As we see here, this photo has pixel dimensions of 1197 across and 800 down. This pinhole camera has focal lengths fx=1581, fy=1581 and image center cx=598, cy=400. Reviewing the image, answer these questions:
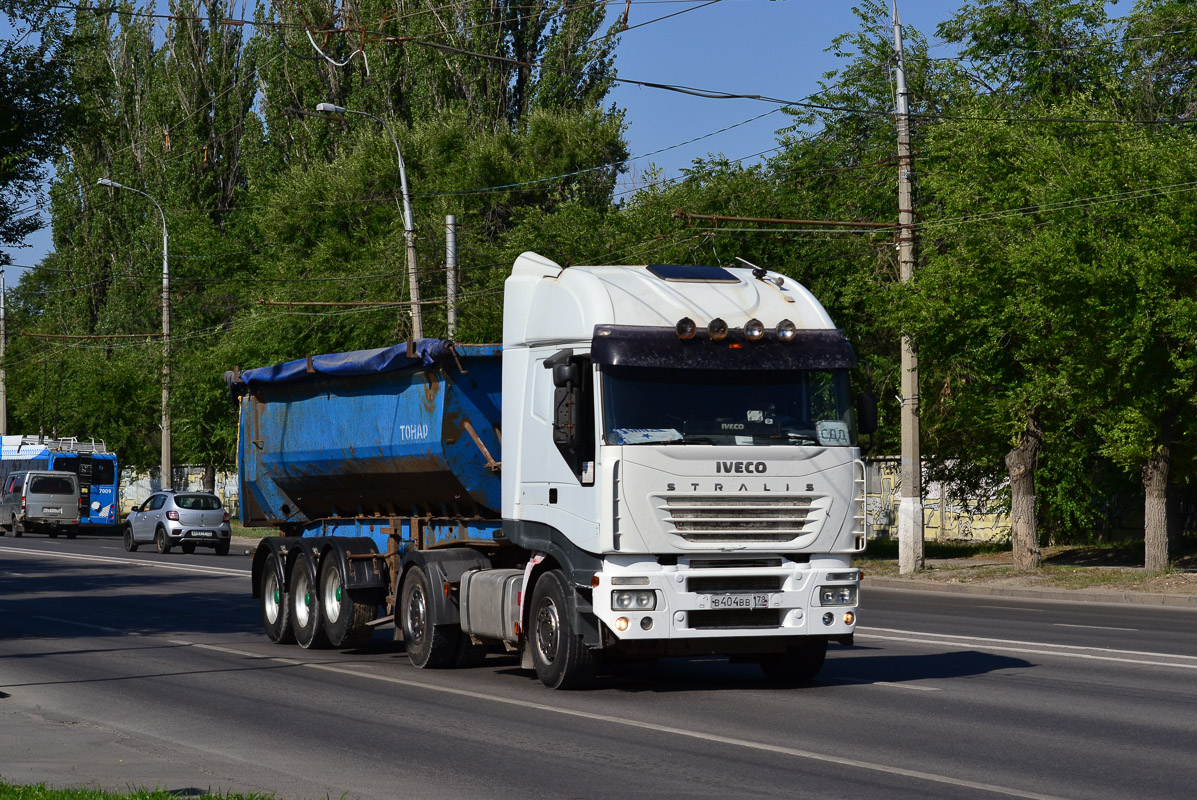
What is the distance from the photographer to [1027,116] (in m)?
30.4

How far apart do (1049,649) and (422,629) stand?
254 inches

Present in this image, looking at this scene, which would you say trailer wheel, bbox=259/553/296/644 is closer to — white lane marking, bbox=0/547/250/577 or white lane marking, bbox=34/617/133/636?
white lane marking, bbox=34/617/133/636

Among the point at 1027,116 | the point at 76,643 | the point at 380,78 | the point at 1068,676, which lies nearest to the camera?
the point at 1068,676

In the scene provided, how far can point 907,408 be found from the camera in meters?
29.7

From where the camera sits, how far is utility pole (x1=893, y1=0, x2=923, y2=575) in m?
29.4

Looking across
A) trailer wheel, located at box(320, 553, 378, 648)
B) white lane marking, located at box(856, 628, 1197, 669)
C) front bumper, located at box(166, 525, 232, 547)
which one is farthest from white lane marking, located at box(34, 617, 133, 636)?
front bumper, located at box(166, 525, 232, 547)

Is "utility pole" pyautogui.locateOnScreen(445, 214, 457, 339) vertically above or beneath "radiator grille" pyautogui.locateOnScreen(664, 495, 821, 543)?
above

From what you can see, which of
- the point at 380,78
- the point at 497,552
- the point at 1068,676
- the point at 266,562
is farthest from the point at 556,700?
the point at 380,78

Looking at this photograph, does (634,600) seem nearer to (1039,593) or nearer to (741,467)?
(741,467)

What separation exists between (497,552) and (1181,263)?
14.8 metres

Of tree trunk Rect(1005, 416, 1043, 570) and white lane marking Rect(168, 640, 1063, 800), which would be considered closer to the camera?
white lane marking Rect(168, 640, 1063, 800)

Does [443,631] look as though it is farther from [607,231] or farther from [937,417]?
[607,231]

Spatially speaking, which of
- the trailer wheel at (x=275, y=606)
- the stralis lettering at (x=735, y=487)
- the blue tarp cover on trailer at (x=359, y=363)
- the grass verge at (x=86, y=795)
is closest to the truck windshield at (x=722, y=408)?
the stralis lettering at (x=735, y=487)

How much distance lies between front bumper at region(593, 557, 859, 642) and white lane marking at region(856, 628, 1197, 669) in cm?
409
